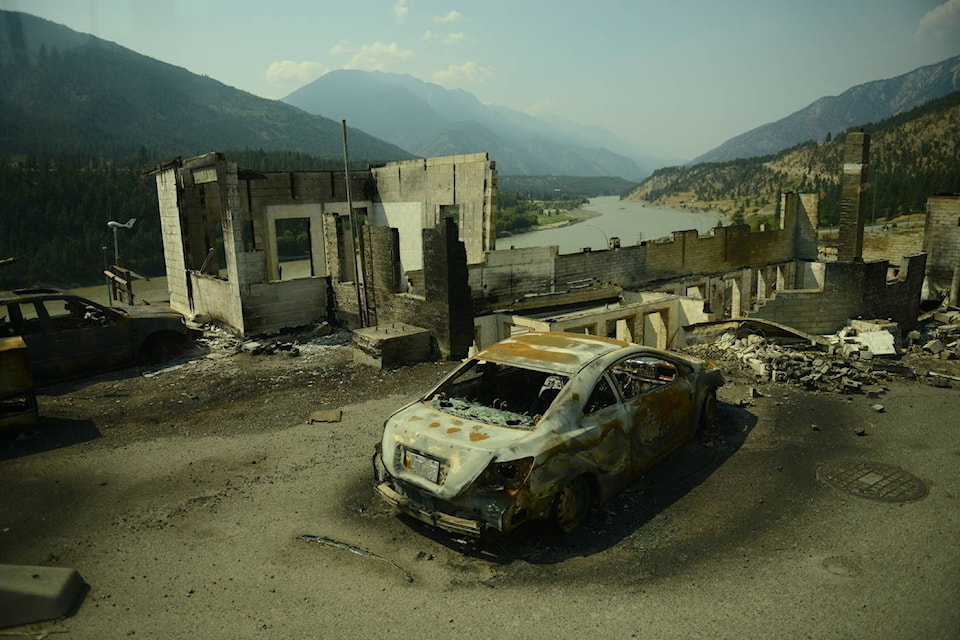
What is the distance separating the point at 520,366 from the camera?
5.68m

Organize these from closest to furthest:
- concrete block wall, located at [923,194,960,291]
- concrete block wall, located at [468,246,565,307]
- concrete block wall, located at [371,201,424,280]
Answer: concrete block wall, located at [468,246,565,307] → concrete block wall, located at [371,201,424,280] → concrete block wall, located at [923,194,960,291]

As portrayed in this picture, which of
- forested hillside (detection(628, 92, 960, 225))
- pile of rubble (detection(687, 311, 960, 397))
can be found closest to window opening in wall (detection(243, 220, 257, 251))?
pile of rubble (detection(687, 311, 960, 397))

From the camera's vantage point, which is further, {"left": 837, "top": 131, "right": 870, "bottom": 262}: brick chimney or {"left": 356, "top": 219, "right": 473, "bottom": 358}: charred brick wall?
{"left": 837, "top": 131, "right": 870, "bottom": 262}: brick chimney

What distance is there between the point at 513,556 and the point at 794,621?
1.92m

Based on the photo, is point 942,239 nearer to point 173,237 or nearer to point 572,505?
point 572,505

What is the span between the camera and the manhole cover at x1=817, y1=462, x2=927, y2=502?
560 centimetres

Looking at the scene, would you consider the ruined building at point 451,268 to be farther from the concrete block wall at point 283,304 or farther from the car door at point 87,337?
the car door at point 87,337

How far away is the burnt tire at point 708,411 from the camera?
6.97 metres

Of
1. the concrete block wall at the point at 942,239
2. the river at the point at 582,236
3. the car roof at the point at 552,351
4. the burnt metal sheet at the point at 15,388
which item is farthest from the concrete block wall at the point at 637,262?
the river at the point at 582,236

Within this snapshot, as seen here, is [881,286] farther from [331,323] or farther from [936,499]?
[331,323]

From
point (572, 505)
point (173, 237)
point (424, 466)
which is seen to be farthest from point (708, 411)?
point (173, 237)

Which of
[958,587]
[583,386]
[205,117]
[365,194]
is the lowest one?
[958,587]

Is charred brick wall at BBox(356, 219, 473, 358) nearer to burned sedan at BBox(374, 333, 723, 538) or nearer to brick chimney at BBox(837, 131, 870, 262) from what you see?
burned sedan at BBox(374, 333, 723, 538)

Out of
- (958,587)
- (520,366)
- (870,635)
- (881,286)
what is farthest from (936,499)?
(881,286)
